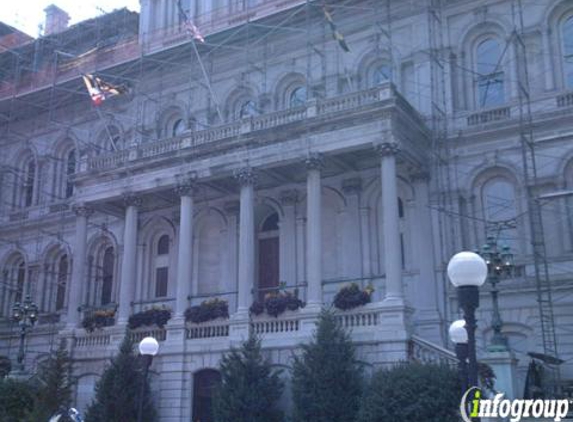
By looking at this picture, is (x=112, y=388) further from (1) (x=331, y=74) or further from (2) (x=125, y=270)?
(1) (x=331, y=74)

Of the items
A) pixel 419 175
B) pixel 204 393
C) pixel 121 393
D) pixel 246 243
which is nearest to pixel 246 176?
pixel 246 243

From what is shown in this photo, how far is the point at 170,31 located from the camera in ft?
126

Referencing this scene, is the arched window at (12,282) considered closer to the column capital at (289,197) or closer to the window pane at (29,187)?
the window pane at (29,187)

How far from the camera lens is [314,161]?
25.9 m

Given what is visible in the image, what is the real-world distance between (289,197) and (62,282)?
14457 mm

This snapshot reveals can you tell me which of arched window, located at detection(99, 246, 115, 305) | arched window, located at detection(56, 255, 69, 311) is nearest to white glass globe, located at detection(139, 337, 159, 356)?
arched window, located at detection(99, 246, 115, 305)

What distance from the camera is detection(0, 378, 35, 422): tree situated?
81.6 ft

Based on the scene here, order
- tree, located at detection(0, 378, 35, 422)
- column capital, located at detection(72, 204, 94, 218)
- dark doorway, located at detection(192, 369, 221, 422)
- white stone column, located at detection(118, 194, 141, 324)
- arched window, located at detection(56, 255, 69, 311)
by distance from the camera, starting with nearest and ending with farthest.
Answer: tree, located at detection(0, 378, 35, 422), dark doorway, located at detection(192, 369, 221, 422), white stone column, located at detection(118, 194, 141, 324), column capital, located at detection(72, 204, 94, 218), arched window, located at detection(56, 255, 69, 311)

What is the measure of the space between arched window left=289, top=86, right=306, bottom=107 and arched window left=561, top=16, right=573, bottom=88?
10.9 metres

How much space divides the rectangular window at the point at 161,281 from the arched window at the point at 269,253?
5.05 metres

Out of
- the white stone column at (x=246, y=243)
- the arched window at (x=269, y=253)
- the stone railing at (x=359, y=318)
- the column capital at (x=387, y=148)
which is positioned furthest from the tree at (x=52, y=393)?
the column capital at (x=387, y=148)

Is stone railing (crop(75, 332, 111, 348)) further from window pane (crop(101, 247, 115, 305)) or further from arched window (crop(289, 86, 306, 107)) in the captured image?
arched window (crop(289, 86, 306, 107))

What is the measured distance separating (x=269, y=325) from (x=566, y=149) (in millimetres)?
12091

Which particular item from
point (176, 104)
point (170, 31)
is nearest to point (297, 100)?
point (176, 104)
